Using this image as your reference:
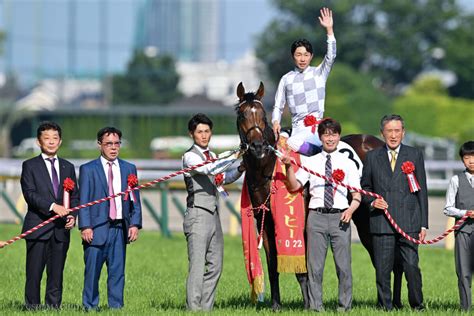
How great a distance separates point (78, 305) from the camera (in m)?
10.4

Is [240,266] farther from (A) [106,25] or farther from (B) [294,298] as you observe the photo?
(A) [106,25]

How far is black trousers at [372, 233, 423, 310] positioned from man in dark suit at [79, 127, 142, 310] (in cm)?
213

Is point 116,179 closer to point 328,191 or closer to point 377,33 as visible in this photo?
point 328,191

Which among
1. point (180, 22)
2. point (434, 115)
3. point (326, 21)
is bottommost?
point (326, 21)

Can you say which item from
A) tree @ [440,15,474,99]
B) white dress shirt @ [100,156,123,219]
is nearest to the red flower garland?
white dress shirt @ [100,156,123,219]

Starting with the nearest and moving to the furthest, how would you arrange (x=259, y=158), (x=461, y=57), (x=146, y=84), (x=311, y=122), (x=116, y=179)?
(x=259, y=158), (x=116, y=179), (x=311, y=122), (x=461, y=57), (x=146, y=84)

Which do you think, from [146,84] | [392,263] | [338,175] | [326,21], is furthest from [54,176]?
[146,84]

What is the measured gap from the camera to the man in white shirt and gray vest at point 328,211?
382 inches

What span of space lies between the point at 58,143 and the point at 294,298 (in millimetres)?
2982

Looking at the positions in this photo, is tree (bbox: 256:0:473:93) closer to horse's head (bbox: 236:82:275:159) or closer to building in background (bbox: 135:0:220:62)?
building in background (bbox: 135:0:220:62)

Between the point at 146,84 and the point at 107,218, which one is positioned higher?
the point at 146,84

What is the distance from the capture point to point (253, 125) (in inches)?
372

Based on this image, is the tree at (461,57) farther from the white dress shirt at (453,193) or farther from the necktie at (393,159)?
the necktie at (393,159)

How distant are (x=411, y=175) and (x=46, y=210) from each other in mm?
3138
